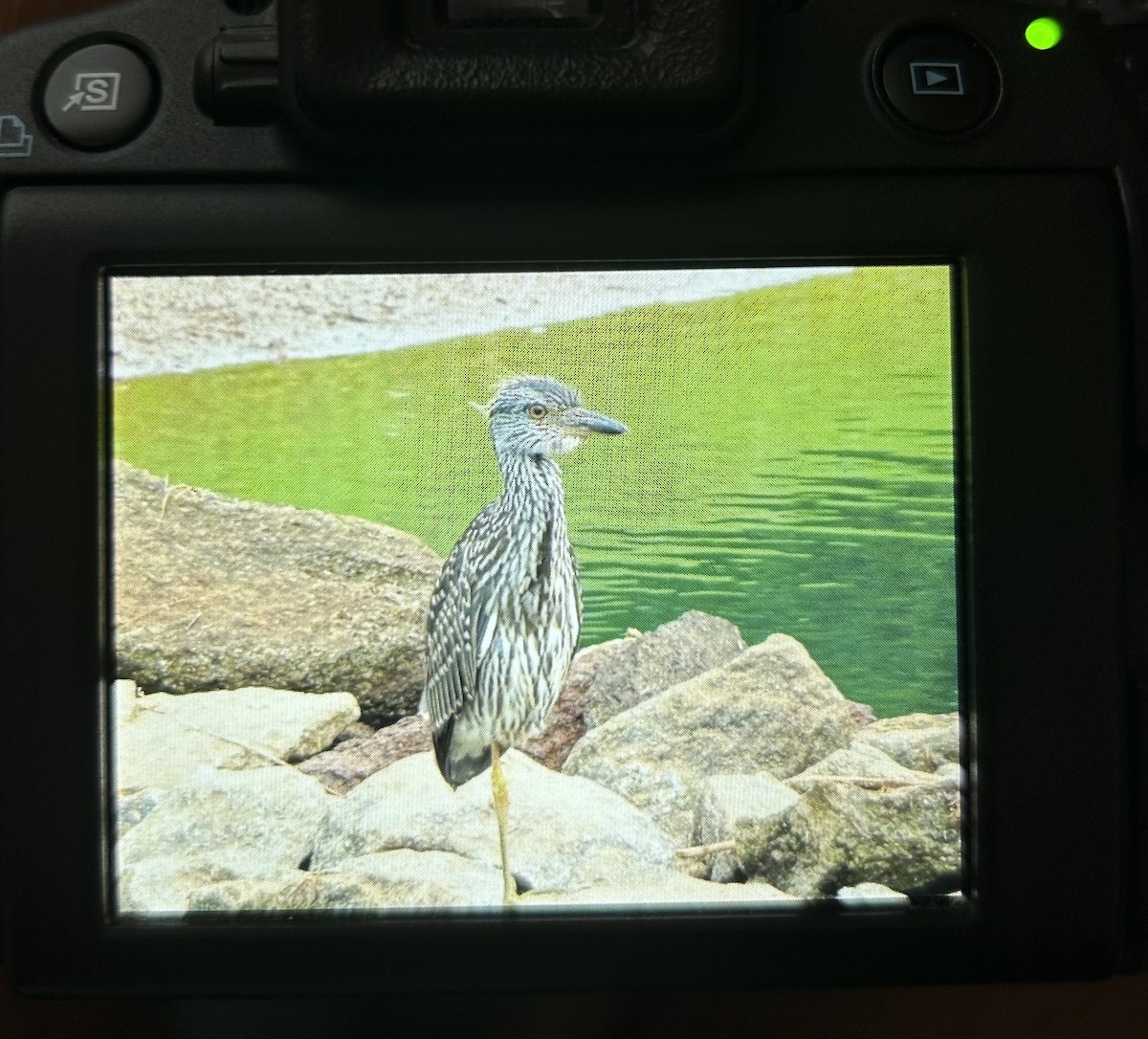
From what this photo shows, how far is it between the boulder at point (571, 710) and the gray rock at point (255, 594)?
0.05 meters

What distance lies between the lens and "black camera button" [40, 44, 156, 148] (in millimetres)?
328

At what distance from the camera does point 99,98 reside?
0.33 m

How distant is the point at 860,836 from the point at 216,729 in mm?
193

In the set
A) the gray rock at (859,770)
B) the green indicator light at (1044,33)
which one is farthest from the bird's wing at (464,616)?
the green indicator light at (1044,33)

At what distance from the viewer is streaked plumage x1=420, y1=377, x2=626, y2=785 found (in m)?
0.33

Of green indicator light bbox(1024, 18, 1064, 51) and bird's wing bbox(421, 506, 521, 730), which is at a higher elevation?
green indicator light bbox(1024, 18, 1064, 51)

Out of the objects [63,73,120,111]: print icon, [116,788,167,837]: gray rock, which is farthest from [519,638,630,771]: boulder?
[63,73,120,111]: print icon

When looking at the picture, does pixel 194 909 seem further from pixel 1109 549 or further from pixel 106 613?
pixel 1109 549

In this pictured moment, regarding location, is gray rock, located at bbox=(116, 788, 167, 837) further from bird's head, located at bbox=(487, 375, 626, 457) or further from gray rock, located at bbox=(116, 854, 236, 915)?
bird's head, located at bbox=(487, 375, 626, 457)

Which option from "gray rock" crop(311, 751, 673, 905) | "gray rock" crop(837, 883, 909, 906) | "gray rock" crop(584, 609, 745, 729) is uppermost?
"gray rock" crop(584, 609, 745, 729)

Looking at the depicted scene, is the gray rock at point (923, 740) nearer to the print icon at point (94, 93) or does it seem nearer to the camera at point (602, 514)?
the camera at point (602, 514)

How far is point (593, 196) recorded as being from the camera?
33 cm

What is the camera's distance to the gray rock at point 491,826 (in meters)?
0.33

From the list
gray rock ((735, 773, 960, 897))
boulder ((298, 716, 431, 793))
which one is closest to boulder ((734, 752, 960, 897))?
gray rock ((735, 773, 960, 897))
